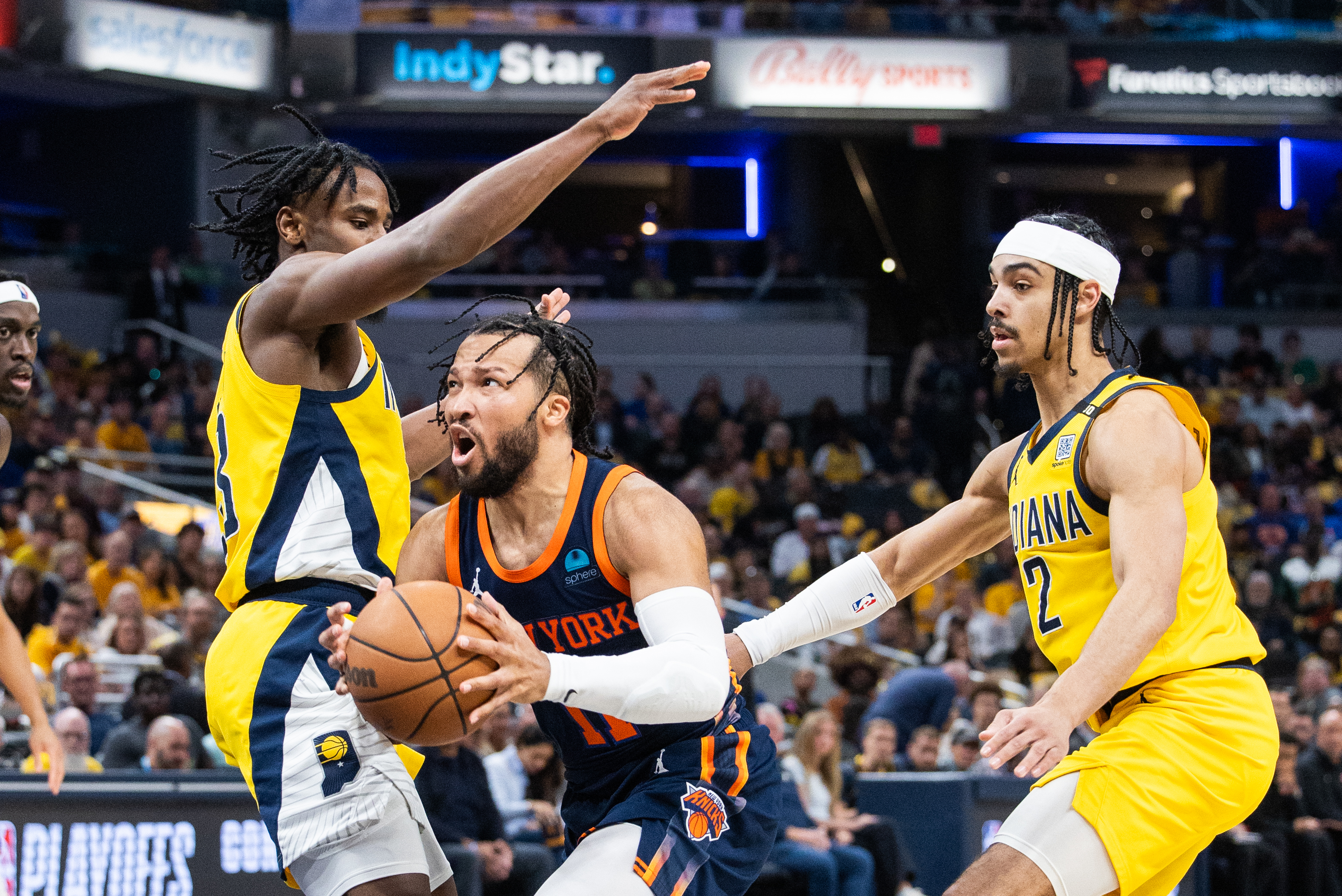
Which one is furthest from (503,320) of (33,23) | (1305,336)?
(1305,336)

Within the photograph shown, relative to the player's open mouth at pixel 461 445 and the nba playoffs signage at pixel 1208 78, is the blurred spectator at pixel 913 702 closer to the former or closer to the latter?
the player's open mouth at pixel 461 445

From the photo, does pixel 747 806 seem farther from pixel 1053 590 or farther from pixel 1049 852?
pixel 1053 590

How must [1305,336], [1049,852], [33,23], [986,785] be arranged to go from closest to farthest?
[1049,852] → [986,785] → [33,23] → [1305,336]

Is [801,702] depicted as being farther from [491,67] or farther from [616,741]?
[491,67]

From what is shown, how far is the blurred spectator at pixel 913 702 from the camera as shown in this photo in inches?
375

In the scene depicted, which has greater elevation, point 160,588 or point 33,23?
point 33,23

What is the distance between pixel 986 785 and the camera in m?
7.86

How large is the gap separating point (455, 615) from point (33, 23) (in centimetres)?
1631

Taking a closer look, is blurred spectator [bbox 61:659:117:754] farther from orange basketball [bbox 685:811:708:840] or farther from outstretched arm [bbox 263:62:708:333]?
orange basketball [bbox 685:811:708:840]

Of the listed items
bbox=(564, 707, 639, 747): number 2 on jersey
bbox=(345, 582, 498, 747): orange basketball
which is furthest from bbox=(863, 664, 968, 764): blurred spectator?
bbox=(345, 582, 498, 747): orange basketball

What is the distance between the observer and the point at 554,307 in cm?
414

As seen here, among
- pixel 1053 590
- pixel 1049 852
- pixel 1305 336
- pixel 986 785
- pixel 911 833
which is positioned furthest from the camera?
pixel 1305 336

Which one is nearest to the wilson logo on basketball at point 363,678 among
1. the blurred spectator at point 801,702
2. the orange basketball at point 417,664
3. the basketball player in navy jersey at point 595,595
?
the orange basketball at point 417,664

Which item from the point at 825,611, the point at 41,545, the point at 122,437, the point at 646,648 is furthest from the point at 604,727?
the point at 122,437
